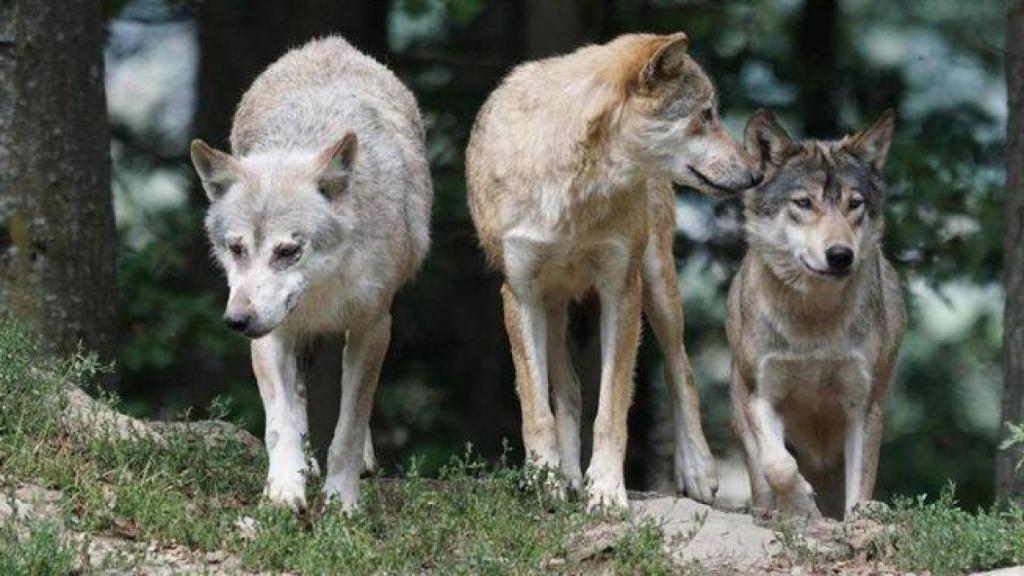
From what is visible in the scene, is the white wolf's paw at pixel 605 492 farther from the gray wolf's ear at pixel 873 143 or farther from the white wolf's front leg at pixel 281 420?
the gray wolf's ear at pixel 873 143

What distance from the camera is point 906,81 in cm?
1524

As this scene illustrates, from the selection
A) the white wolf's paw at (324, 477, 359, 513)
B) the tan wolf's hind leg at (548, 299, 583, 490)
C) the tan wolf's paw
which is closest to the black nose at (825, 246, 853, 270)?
the tan wolf's hind leg at (548, 299, 583, 490)

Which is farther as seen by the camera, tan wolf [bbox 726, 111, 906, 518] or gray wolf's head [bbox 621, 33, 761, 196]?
tan wolf [bbox 726, 111, 906, 518]

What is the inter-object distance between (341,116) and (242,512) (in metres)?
2.10

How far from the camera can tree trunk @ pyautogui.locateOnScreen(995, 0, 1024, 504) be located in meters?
10.6

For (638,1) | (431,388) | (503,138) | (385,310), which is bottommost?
(431,388)

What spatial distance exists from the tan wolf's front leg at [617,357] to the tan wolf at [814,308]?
32.0 inches

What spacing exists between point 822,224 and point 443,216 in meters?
4.64

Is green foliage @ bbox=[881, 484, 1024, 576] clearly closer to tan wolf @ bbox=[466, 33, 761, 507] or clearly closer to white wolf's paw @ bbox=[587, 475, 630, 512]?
white wolf's paw @ bbox=[587, 475, 630, 512]

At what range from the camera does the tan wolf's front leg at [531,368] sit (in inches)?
364

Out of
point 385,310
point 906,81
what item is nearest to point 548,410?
point 385,310

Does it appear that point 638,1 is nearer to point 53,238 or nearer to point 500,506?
point 53,238

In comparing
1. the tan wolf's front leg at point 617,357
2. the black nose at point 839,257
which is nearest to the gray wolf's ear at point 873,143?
the black nose at point 839,257

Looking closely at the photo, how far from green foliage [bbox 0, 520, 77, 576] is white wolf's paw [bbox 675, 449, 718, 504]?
13.1ft
